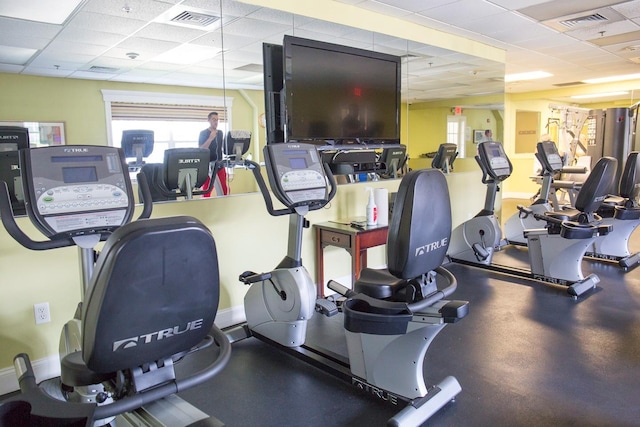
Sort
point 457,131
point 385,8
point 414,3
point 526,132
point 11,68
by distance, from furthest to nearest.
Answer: point 526,132, point 457,131, point 385,8, point 414,3, point 11,68

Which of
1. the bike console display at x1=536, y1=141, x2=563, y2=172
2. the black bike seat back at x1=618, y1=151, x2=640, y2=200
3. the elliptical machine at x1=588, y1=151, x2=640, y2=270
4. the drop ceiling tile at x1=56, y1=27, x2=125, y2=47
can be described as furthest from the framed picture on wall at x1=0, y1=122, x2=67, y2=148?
the black bike seat back at x1=618, y1=151, x2=640, y2=200

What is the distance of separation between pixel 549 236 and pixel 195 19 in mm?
3386

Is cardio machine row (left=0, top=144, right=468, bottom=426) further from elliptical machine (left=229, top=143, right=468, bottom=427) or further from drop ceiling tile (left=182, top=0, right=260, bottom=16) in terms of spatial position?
drop ceiling tile (left=182, top=0, right=260, bottom=16)

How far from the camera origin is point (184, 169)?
9.52 feet

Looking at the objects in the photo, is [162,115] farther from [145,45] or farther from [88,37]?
[88,37]

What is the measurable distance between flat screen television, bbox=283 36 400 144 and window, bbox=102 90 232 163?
541 mm

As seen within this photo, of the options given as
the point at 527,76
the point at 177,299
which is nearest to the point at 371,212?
the point at 177,299

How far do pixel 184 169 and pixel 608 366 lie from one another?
2.77 metres

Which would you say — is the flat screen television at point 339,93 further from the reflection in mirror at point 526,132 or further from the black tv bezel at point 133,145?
the reflection in mirror at point 526,132

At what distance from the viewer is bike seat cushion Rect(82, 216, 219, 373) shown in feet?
3.98

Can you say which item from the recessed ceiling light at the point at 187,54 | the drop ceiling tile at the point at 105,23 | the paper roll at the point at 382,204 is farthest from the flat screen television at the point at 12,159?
the paper roll at the point at 382,204

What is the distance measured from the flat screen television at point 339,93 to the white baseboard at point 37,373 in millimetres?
2045

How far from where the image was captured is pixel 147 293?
127 cm

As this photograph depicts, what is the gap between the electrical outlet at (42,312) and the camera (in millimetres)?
2582
